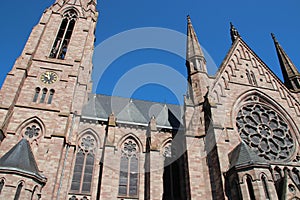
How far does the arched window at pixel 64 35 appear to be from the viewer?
2694 cm

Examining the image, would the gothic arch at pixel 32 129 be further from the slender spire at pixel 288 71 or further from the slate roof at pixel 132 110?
the slender spire at pixel 288 71

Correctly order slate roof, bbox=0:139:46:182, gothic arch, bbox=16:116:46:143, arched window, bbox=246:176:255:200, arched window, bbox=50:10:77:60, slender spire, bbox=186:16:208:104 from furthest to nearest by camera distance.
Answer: arched window, bbox=50:10:77:60, slender spire, bbox=186:16:208:104, gothic arch, bbox=16:116:46:143, slate roof, bbox=0:139:46:182, arched window, bbox=246:176:255:200

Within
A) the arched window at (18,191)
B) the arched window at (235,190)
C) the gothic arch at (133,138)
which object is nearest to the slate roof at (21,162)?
the arched window at (18,191)

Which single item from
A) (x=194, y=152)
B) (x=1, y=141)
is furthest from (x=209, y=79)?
(x=1, y=141)

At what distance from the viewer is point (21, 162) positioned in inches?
592

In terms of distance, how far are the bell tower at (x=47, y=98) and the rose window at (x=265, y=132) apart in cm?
1291

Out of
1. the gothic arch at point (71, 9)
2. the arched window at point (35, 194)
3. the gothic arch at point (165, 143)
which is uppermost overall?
the gothic arch at point (71, 9)

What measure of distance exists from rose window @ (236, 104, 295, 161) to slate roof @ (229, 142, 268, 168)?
9.43ft

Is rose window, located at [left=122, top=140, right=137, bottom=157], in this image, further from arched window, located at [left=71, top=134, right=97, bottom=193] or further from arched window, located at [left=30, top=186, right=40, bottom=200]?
arched window, located at [left=30, top=186, right=40, bottom=200]

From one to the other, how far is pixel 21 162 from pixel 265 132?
663 inches

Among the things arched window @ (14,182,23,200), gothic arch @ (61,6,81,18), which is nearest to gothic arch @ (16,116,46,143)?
arched window @ (14,182,23,200)

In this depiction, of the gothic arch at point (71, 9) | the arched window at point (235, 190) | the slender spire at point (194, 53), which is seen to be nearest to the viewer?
the arched window at point (235, 190)

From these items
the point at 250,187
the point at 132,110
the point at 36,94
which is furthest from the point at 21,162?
the point at 132,110

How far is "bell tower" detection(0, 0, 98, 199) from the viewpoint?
668 inches
